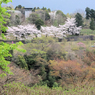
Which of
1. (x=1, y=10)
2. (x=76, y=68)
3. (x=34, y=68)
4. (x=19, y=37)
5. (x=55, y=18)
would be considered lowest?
(x=34, y=68)

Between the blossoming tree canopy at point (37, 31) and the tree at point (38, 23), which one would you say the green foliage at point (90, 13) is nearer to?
the blossoming tree canopy at point (37, 31)

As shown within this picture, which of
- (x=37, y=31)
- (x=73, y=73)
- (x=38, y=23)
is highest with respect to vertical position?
(x=38, y=23)

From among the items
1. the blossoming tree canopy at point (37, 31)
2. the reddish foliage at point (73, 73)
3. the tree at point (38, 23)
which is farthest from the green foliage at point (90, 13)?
the reddish foliage at point (73, 73)

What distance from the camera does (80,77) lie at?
8.32 m

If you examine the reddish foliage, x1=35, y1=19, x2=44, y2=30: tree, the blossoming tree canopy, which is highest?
x1=35, y1=19, x2=44, y2=30: tree

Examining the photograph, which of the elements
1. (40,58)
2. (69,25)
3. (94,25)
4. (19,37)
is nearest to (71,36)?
(69,25)

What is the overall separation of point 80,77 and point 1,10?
23.7 ft

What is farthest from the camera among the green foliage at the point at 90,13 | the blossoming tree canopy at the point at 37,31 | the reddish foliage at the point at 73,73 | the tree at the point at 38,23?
the green foliage at the point at 90,13

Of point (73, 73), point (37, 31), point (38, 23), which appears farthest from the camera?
point (38, 23)

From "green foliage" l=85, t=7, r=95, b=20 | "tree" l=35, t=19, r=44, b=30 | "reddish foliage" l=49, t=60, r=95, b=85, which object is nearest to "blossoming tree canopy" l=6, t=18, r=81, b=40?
"tree" l=35, t=19, r=44, b=30

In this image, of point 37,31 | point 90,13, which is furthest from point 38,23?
point 90,13

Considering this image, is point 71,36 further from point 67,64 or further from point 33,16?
point 67,64

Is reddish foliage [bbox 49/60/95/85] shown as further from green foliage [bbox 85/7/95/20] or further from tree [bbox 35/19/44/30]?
green foliage [bbox 85/7/95/20]

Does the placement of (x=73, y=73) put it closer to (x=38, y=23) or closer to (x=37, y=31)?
(x=37, y=31)
